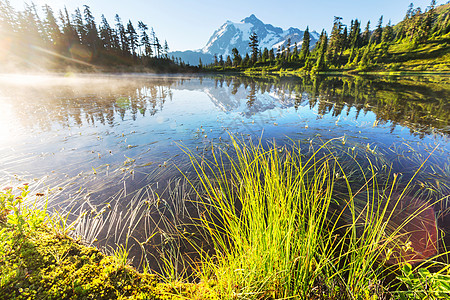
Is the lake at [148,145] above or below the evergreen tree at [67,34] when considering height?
below

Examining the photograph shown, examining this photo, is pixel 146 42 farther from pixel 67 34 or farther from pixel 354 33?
pixel 354 33

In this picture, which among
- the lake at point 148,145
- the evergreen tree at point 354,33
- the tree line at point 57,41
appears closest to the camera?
the lake at point 148,145

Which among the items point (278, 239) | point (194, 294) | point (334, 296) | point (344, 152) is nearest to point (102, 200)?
point (194, 294)

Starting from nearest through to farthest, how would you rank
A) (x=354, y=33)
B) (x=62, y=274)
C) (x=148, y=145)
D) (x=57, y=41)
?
(x=62, y=274) → (x=148, y=145) → (x=57, y=41) → (x=354, y=33)

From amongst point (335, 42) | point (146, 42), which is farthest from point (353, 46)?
point (146, 42)

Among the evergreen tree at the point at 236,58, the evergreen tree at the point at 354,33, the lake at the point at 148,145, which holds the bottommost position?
the lake at the point at 148,145

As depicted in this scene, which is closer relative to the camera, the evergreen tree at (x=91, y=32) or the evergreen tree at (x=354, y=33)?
the evergreen tree at (x=91, y=32)

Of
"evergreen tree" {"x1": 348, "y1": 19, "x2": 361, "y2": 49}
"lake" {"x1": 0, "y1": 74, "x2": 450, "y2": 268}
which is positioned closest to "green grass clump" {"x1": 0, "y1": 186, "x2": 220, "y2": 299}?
"lake" {"x1": 0, "y1": 74, "x2": 450, "y2": 268}

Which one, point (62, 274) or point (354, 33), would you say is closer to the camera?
point (62, 274)

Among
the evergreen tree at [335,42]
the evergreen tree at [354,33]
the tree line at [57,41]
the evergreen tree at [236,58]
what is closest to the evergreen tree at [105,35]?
the tree line at [57,41]

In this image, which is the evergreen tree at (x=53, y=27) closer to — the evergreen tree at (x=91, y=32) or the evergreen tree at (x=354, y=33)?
the evergreen tree at (x=91, y=32)

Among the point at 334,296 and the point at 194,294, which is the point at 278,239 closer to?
the point at 334,296

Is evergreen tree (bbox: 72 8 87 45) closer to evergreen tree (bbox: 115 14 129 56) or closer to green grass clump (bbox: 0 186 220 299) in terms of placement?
evergreen tree (bbox: 115 14 129 56)

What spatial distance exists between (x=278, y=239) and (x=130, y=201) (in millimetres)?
2888
